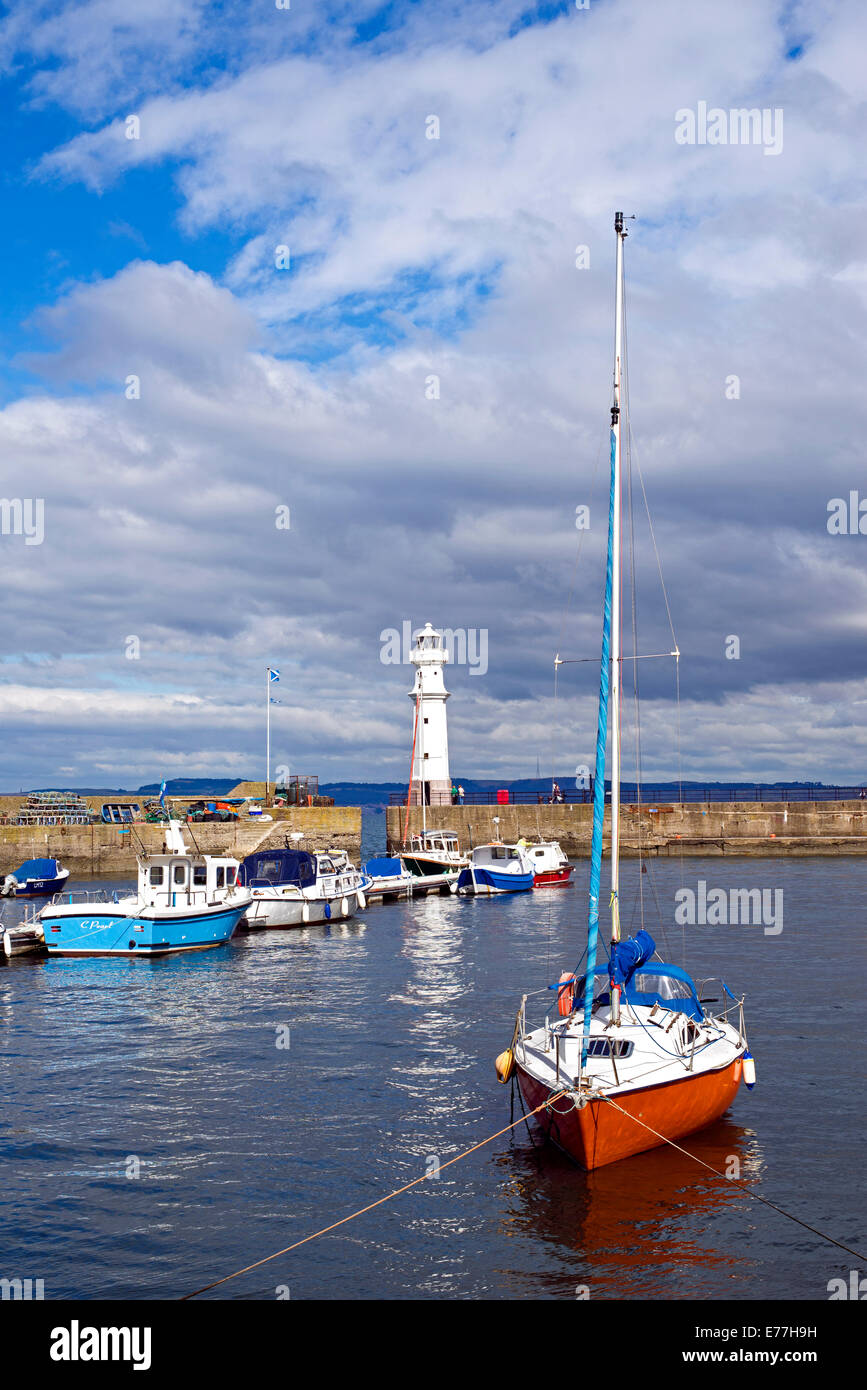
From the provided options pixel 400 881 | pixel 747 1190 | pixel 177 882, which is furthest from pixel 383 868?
pixel 747 1190

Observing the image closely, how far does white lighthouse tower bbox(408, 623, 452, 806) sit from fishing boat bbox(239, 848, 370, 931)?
2636cm

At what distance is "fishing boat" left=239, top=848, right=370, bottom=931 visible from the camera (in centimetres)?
4884

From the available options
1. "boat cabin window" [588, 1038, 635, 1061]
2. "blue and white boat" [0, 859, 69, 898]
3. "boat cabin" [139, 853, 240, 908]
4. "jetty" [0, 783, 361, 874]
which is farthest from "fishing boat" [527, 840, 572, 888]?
"boat cabin window" [588, 1038, 635, 1061]

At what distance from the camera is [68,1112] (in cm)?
2117

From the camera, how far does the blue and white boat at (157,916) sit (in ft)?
132

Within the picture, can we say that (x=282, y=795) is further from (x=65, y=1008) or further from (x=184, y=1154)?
(x=184, y=1154)

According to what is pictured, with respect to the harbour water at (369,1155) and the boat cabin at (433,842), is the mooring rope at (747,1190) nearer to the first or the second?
the harbour water at (369,1155)

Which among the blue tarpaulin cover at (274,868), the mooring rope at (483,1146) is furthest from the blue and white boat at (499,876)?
the mooring rope at (483,1146)

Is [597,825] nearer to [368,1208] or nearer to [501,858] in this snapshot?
[368,1208]

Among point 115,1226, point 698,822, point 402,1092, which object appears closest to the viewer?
point 115,1226

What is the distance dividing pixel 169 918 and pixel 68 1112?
19.7m
